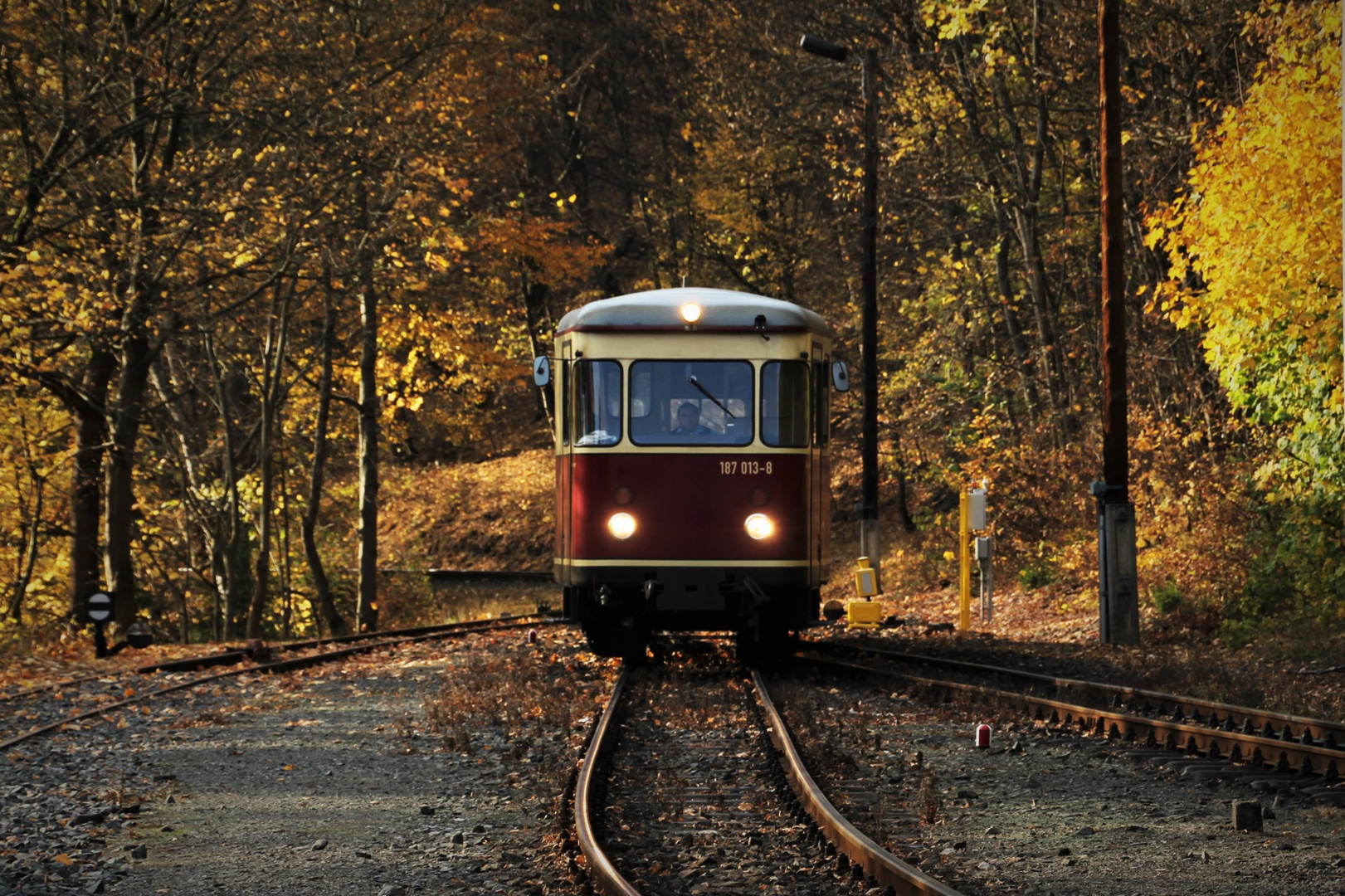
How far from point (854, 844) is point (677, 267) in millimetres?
33768

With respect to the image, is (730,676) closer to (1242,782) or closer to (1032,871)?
(1242,782)

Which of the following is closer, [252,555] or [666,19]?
[252,555]

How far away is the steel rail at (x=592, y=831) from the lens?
586 cm

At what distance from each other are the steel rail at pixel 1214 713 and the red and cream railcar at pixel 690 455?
217cm

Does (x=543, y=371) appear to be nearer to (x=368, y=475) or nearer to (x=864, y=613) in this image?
(x=864, y=613)

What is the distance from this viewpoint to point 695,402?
13.4 meters

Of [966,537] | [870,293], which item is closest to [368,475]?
[870,293]

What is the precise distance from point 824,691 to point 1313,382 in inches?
230

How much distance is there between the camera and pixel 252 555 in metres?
28.1

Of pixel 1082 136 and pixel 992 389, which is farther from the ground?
pixel 1082 136

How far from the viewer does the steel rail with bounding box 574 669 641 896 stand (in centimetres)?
586

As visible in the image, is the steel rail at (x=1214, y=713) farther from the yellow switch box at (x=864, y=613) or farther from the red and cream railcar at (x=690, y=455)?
the yellow switch box at (x=864, y=613)

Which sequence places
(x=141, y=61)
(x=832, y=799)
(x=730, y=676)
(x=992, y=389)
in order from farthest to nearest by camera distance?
1. (x=992, y=389)
2. (x=141, y=61)
3. (x=730, y=676)
4. (x=832, y=799)

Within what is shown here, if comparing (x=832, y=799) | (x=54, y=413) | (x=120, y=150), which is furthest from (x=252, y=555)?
(x=832, y=799)
